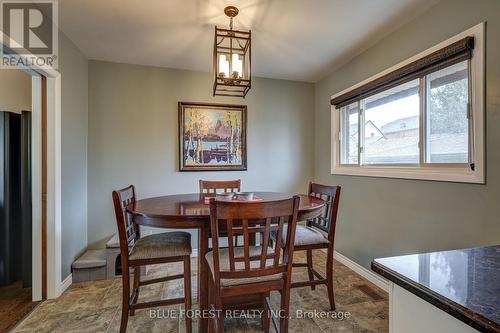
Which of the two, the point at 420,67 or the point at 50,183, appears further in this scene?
the point at 50,183

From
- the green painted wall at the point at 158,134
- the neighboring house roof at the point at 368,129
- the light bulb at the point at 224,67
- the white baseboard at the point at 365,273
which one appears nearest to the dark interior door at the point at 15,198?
the green painted wall at the point at 158,134

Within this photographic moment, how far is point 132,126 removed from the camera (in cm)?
304

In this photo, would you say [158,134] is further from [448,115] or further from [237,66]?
[448,115]

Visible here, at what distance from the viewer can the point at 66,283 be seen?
7.71 ft

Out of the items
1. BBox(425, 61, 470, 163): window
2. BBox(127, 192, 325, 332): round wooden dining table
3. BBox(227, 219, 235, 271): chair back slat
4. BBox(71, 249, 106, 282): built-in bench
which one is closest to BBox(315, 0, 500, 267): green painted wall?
BBox(425, 61, 470, 163): window

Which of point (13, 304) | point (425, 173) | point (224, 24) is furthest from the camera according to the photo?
point (224, 24)

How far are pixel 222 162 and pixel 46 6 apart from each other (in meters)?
2.20

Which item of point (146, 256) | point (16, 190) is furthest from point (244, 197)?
point (16, 190)

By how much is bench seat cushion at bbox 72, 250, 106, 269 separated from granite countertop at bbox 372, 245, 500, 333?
8.80 feet

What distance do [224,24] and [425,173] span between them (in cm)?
210

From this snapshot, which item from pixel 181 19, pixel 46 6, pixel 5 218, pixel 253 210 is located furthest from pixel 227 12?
pixel 5 218

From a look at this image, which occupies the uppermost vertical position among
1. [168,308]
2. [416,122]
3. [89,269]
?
[416,122]

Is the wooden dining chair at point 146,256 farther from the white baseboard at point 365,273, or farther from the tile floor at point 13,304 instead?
the white baseboard at point 365,273

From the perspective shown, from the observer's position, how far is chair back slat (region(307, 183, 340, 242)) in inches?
78.7
